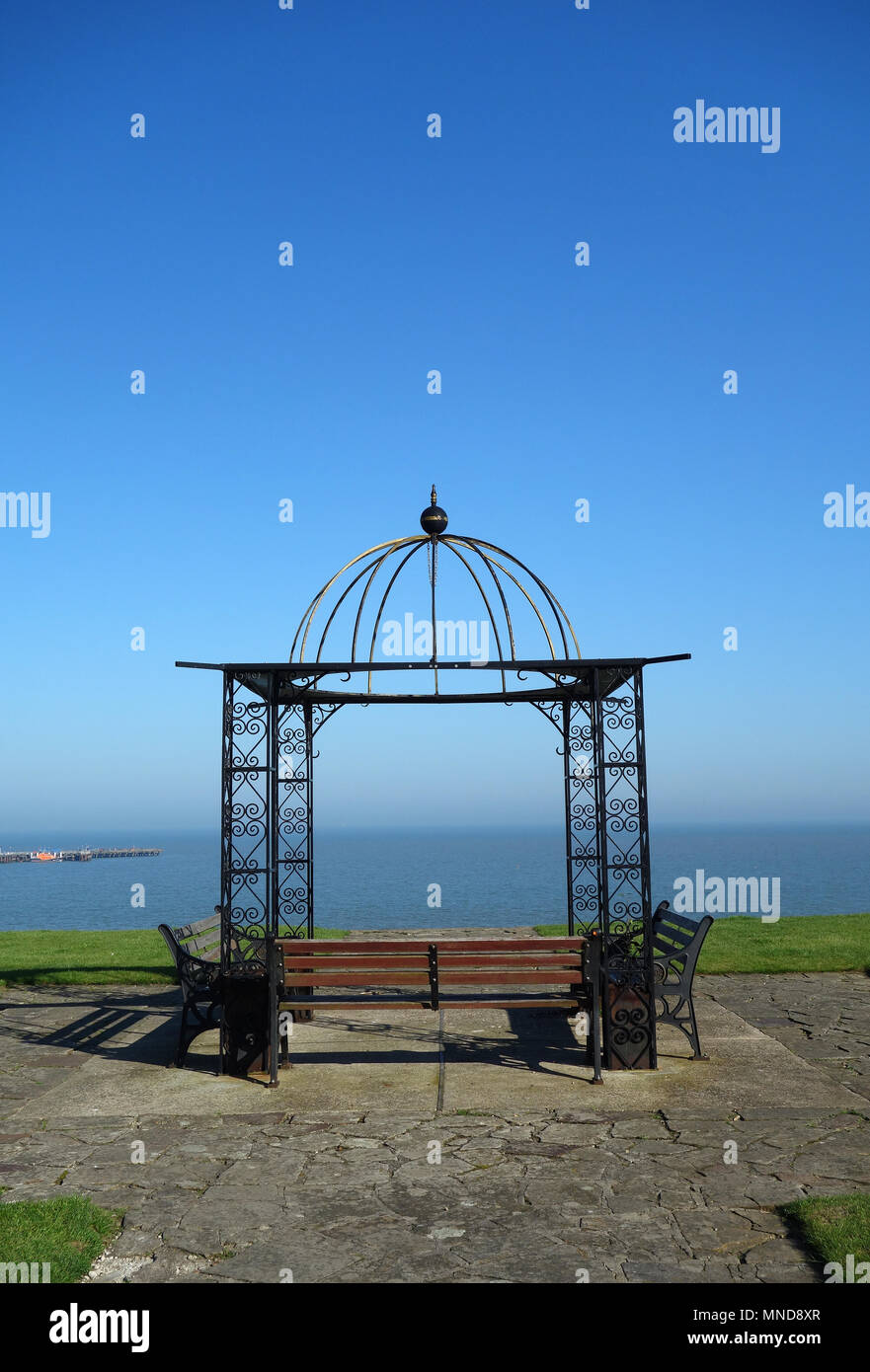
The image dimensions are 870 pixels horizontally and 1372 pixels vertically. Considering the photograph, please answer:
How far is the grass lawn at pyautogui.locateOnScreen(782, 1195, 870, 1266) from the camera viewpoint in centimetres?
447

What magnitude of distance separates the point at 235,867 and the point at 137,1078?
5.90 ft

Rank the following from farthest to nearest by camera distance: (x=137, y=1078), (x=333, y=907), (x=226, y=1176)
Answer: (x=333, y=907) < (x=137, y=1078) < (x=226, y=1176)

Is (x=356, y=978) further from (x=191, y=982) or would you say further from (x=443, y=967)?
(x=191, y=982)

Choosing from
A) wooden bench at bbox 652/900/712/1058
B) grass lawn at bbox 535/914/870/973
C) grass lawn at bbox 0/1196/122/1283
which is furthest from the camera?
grass lawn at bbox 535/914/870/973

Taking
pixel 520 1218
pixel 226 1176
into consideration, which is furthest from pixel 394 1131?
pixel 520 1218

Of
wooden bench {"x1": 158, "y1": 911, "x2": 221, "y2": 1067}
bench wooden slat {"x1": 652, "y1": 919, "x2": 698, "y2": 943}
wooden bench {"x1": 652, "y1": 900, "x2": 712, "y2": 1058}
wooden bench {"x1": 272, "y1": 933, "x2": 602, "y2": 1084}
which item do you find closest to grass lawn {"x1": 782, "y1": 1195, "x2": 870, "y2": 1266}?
wooden bench {"x1": 272, "y1": 933, "x2": 602, "y2": 1084}

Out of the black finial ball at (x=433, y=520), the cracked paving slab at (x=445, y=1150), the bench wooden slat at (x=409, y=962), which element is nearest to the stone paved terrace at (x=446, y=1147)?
the cracked paving slab at (x=445, y=1150)

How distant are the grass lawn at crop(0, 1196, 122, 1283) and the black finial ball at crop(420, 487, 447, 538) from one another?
239 inches

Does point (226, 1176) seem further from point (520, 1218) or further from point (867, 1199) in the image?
point (867, 1199)

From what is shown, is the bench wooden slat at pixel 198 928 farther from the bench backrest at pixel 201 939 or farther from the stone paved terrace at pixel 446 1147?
the stone paved terrace at pixel 446 1147

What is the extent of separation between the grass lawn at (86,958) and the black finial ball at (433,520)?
263 inches

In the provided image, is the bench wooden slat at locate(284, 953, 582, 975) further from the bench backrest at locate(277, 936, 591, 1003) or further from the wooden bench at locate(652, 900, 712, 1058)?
the wooden bench at locate(652, 900, 712, 1058)

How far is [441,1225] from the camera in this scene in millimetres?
4930
